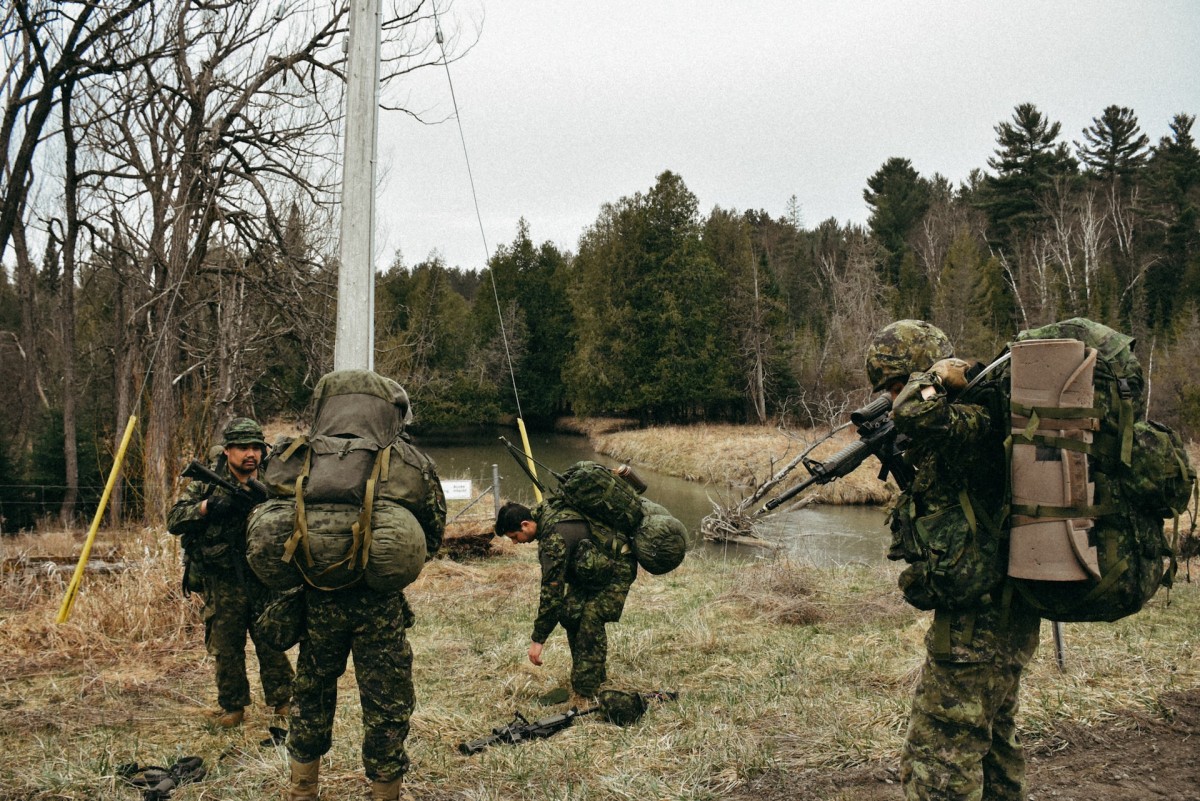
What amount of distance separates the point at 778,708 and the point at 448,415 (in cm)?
3594

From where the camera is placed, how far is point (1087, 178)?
4266cm

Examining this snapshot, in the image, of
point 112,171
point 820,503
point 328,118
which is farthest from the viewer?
point 820,503

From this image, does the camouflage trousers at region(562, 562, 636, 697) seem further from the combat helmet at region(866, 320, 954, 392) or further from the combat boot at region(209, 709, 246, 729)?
the combat helmet at region(866, 320, 954, 392)

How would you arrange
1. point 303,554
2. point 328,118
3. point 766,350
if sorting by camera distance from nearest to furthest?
point 303,554
point 328,118
point 766,350

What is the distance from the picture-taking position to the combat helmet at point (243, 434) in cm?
510

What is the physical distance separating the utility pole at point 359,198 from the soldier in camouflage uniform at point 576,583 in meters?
1.50

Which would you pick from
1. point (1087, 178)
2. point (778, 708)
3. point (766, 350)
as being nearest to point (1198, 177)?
point (1087, 178)

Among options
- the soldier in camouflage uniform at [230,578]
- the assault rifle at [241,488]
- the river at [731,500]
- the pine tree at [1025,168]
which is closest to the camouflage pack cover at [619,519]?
the river at [731,500]

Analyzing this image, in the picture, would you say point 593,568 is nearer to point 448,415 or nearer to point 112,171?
point 112,171

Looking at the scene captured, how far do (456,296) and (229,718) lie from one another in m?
46.6

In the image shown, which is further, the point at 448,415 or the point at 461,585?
the point at 448,415

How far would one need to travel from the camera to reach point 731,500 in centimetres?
1897

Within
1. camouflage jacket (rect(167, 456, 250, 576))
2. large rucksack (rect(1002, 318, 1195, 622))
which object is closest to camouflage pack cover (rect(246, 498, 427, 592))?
camouflage jacket (rect(167, 456, 250, 576))

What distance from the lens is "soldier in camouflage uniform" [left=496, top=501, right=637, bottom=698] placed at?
17.1ft
